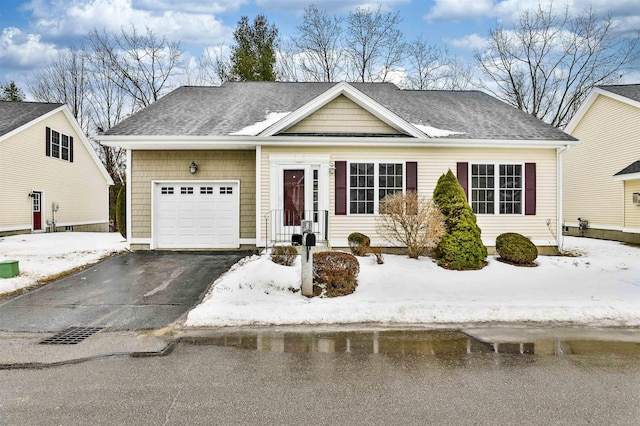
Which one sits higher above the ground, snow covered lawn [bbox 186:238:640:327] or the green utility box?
the green utility box

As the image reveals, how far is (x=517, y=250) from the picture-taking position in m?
Answer: 9.81

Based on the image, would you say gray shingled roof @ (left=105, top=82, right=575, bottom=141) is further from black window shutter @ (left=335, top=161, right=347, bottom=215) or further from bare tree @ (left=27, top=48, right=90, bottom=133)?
bare tree @ (left=27, top=48, right=90, bottom=133)

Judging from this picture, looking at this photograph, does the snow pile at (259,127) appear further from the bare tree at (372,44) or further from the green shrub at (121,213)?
the bare tree at (372,44)

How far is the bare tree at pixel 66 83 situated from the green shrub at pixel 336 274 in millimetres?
29610

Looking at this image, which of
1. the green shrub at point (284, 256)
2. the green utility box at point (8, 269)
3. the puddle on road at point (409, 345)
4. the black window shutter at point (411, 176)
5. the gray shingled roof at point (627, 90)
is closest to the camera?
the puddle on road at point (409, 345)

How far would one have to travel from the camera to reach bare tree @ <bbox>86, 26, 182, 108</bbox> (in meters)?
27.1

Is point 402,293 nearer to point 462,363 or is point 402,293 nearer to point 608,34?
point 462,363

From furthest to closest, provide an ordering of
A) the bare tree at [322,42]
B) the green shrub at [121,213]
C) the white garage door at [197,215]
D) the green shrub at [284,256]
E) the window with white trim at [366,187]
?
the bare tree at [322,42]
the green shrub at [121,213]
the white garage door at [197,215]
the window with white trim at [366,187]
the green shrub at [284,256]

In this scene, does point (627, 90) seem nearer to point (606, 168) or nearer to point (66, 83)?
point (606, 168)

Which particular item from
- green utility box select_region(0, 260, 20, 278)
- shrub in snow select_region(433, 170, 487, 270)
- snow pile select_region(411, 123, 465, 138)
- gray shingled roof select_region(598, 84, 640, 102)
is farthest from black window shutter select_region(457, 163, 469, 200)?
green utility box select_region(0, 260, 20, 278)

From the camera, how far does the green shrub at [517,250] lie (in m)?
9.76

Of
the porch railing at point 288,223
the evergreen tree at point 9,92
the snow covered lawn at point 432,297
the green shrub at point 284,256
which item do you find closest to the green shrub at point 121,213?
the porch railing at point 288,223

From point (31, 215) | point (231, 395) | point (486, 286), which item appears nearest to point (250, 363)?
point (231, 395)

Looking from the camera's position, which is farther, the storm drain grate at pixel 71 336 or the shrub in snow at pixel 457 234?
the shrub in snow at pixel 457 234
